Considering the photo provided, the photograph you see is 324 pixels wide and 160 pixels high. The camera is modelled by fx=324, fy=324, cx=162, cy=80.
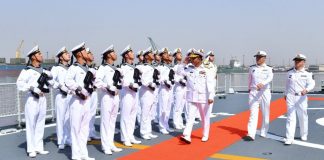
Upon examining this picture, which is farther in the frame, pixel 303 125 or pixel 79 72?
pixel 303 125

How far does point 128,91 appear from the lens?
6.39 metres

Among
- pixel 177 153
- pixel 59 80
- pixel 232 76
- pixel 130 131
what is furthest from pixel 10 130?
pixel 232 76

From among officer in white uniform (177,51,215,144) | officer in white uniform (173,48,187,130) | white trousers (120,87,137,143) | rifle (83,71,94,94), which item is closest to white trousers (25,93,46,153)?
rifle (83,71,94,94)

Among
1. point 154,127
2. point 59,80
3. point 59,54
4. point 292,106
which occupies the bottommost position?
point 154,127

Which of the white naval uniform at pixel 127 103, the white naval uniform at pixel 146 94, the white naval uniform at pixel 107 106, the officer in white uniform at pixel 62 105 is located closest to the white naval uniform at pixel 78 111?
the white naval uniform at pixel 107 106

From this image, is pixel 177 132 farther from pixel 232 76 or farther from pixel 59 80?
pixel 232 76

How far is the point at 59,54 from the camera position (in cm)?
661

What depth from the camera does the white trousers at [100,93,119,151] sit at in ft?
19.4

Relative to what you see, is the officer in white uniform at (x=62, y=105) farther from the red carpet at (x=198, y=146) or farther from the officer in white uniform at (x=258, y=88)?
the officer in white uniform at (x=258, y=88)

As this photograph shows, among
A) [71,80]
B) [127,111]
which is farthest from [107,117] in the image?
[71,80]

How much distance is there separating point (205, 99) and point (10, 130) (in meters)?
5.07

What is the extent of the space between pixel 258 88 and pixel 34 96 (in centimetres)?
438

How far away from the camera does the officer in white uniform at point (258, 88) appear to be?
22.3 feet

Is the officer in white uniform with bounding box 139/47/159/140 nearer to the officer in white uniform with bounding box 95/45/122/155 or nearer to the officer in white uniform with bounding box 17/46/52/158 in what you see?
the officer in white uniform with bounding box 95/45/122/155
